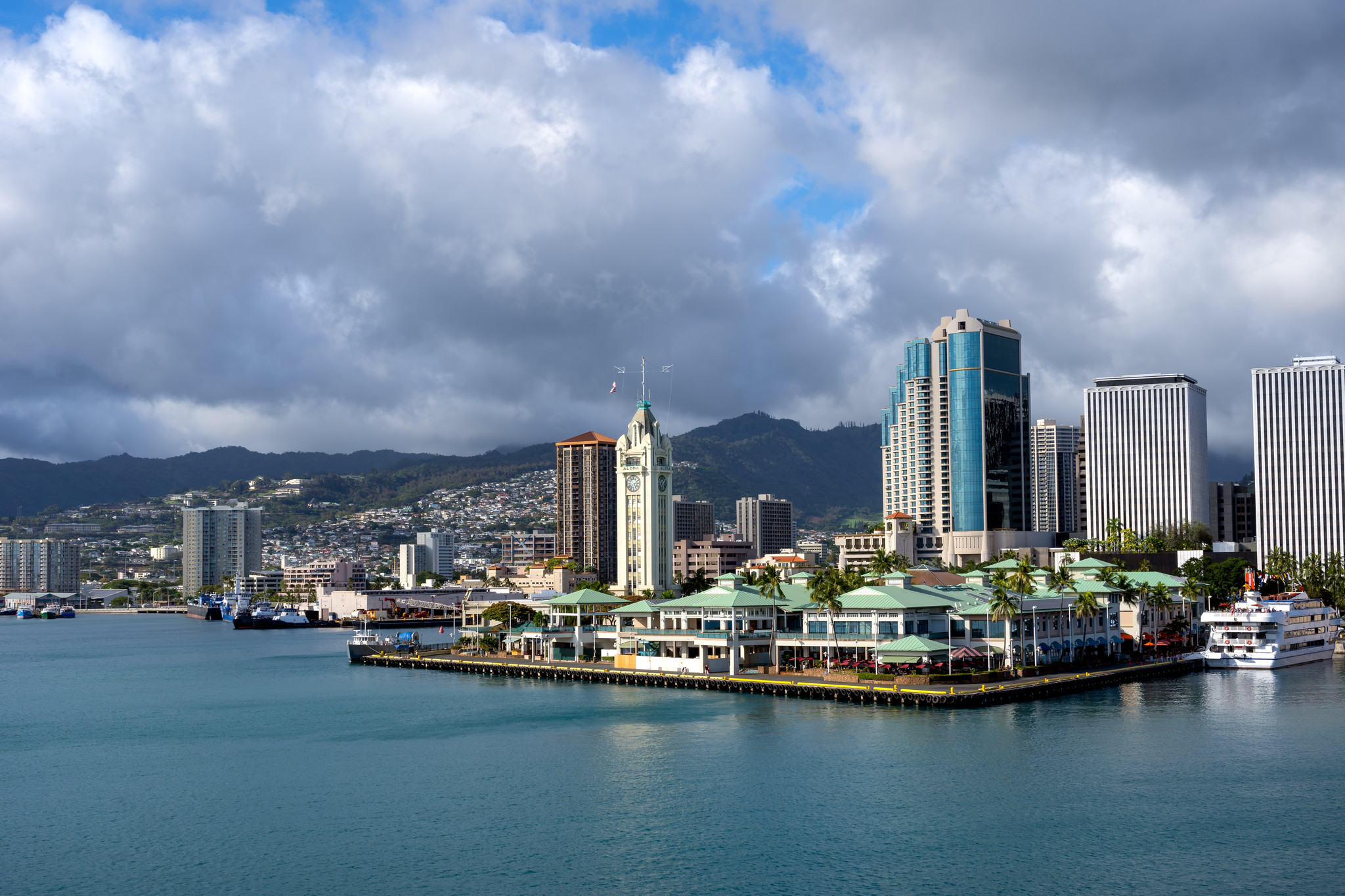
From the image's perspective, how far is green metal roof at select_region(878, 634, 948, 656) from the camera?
299ft

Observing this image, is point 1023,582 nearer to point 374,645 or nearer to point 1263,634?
point 1263,634

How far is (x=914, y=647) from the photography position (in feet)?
300

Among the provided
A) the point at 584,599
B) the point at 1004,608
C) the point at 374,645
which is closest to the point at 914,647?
the point at 1004,608

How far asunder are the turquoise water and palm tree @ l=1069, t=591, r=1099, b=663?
49.4 feet

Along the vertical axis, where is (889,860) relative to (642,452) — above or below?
below

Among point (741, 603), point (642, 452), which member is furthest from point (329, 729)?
point (642, 452)

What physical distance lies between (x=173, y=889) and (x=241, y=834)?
7.16m

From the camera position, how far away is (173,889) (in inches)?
1801

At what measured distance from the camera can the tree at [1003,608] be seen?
309 feet

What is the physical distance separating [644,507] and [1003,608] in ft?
325

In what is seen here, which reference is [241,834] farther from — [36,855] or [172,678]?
[172,678]

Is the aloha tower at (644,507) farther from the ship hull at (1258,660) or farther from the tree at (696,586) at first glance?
the ship hull at (1258,660)

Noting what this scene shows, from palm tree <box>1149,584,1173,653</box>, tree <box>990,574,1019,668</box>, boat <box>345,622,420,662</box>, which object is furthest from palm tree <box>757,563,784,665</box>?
boat <box>345,622,420,662</box>

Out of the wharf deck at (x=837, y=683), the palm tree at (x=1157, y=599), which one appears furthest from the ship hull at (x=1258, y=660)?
the palm tree at (x=1157, y=599)
